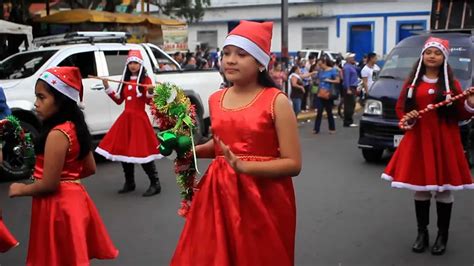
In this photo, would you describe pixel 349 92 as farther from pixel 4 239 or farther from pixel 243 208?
pixel 243 208

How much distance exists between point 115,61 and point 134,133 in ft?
10.7

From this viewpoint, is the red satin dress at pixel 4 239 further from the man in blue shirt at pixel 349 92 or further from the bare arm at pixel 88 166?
the man in blue shirt at pixel 349 92

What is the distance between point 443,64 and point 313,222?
2145 millimetres

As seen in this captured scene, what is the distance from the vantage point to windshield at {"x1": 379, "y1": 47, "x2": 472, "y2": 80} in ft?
31.3

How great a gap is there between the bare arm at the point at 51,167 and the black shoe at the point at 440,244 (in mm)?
3397

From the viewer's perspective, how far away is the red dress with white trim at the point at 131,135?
778 centimetres

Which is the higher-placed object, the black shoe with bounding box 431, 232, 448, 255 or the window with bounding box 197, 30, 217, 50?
the window with bounding box 197, 30, 217, 50

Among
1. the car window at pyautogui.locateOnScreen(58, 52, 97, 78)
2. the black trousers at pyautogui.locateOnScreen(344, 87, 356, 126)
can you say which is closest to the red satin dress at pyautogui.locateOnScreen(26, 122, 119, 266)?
the car window at pyautogui.locateOnScreen(58, 52, 97, 78)

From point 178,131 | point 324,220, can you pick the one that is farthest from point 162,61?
point 178,131

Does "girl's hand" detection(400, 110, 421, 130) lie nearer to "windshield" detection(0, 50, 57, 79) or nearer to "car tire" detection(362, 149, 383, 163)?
"car tire" detection(362, 149, 383, 163)

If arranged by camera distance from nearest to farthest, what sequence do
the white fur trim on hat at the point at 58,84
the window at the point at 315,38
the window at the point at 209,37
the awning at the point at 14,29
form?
1. the white fur trim on hat at the point at 58,84
2. the awning at the point at 14,29
3. the window at the point at 315,38
4. the window at the point at 209,37

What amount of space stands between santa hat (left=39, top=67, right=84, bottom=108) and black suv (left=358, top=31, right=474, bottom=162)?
6234 mm

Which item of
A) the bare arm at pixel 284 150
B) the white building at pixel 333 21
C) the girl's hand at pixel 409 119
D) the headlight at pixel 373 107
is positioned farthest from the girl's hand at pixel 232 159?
the white building at pixel 333 21

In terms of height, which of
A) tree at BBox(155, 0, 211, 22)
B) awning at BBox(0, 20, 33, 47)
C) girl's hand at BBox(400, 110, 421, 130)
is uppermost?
tree at BBox(155, 0, 211, 22)
